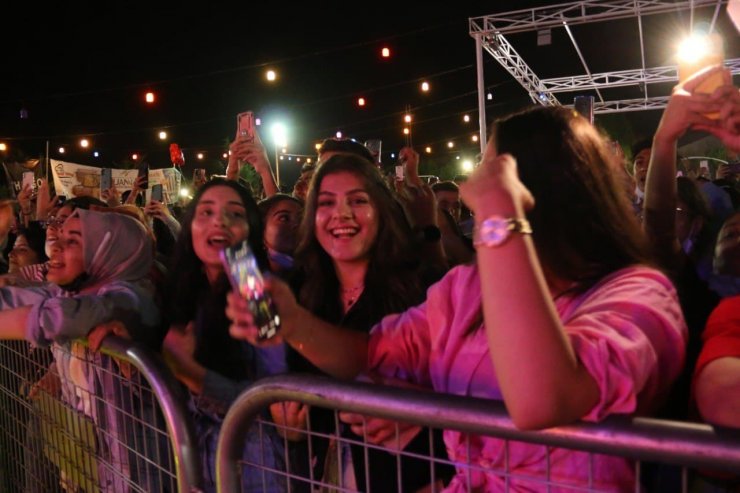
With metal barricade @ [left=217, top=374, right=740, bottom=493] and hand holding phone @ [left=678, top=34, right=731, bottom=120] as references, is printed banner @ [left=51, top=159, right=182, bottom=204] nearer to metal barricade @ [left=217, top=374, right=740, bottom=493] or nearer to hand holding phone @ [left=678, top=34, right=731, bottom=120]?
metal barricade @ [left=217, top=374, right=740, bottom=493]

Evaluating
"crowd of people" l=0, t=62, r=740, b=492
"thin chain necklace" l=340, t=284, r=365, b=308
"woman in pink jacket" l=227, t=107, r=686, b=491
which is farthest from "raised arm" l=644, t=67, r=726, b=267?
"thin chain necklace" l=340, t=284, r=365, b=308

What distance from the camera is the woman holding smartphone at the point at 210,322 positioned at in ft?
8.31

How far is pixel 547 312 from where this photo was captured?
1.16 m

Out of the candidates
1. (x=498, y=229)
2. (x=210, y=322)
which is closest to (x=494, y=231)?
(x=498, y=229)

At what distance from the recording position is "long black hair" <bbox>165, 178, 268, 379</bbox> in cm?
273

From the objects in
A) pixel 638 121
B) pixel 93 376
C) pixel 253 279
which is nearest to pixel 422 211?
pixel 93 376

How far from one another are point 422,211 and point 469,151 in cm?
5708

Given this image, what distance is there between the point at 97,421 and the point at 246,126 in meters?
2.15

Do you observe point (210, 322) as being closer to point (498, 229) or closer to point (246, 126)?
point (246, 126)

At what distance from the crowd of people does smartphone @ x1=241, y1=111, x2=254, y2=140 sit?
530 millimetres

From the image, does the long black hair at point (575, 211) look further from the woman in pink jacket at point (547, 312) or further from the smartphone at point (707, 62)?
the smartphone at point (707, 62)

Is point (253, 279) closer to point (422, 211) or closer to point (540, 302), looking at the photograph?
point (540, 302)

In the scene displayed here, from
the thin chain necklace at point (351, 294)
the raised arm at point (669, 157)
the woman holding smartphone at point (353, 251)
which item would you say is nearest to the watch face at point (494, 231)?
the raised arm at point (669, 157)

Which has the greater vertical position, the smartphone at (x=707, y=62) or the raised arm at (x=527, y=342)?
the smartphone at (x=707, y=62)
